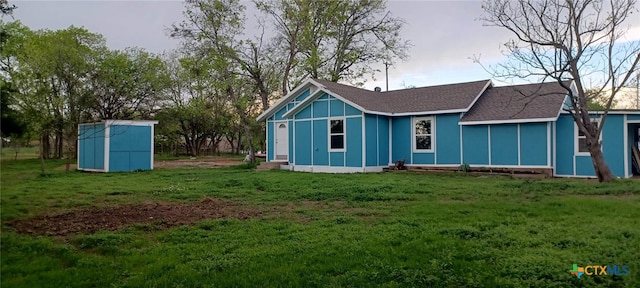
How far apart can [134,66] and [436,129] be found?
24647 mm

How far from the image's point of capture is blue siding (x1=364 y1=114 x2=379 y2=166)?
655 inches

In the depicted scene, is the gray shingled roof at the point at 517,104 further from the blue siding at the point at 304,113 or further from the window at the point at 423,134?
the blue siding at the point at 304,113

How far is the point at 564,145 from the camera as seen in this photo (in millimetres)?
14672

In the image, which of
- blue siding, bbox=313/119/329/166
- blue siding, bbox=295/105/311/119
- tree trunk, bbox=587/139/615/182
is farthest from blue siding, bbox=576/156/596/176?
blue siding, bbox=295/105/311/119

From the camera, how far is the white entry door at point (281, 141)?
20281mm

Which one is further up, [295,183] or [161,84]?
[161,84]

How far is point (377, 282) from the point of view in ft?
13.3

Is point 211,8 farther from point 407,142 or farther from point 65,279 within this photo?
point 65,279

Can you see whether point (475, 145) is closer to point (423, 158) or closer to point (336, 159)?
point (423, 158)

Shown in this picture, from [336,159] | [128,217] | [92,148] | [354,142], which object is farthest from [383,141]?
[92,148]

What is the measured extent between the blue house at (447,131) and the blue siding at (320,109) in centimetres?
4

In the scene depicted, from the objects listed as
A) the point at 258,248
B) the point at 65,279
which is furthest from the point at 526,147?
the point at 65,279

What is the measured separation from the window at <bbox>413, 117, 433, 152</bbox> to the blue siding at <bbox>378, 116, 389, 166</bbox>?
3.91 ft

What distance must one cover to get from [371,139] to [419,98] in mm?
3445
